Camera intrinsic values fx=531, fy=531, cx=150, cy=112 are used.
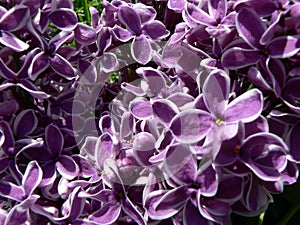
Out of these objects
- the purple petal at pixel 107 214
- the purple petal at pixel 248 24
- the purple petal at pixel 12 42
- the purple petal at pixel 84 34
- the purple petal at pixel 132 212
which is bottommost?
the purple petal at pixel 107 214

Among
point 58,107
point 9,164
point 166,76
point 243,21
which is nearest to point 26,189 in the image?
point 9,164

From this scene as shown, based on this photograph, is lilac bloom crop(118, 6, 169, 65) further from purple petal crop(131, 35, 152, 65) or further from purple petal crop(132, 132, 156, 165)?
purple petal crop(132, 132, 156, 165)

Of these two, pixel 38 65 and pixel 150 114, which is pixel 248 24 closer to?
pixel 150 114

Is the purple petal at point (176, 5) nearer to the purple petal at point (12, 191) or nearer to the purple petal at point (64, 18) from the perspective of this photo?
the purple petal at point (64, 18)

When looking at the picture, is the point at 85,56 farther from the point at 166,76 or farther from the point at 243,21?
the point at 243,21

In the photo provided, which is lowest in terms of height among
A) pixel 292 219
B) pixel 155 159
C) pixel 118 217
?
pixel 292 219

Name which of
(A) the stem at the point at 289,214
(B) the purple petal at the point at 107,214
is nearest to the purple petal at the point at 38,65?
(B) the purple petal at the point at 107,214

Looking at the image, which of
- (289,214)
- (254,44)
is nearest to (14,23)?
(254,44)
